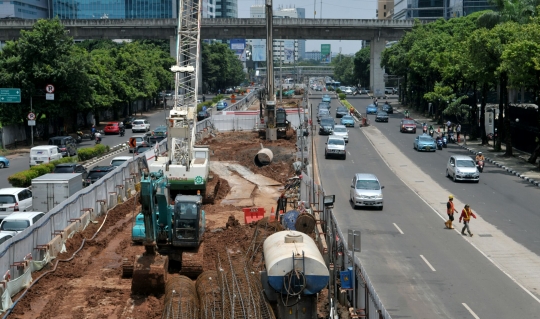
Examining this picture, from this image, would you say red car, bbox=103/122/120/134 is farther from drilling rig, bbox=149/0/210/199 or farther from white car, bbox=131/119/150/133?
drilling rig, bbox=149/0/210/199

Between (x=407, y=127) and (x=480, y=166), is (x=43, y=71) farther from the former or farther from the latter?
(x=480, y=166)

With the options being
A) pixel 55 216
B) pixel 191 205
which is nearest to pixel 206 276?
pixel 191 205

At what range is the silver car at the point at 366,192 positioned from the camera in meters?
35.4

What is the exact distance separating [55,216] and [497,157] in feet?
126

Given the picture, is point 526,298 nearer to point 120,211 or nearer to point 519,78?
point 120,211

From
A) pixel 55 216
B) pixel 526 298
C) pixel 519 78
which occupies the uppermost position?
pixel 519 78

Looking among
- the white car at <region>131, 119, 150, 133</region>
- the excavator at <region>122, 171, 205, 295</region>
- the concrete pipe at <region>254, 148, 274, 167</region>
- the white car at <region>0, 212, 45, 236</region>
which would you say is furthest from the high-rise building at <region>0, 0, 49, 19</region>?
the excavator at <region>122, 171, 205, 295</region>

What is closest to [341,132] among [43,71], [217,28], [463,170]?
[463,170]

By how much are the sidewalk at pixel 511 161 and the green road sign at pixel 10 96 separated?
38188 millimetres

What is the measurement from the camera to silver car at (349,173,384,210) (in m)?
35.4

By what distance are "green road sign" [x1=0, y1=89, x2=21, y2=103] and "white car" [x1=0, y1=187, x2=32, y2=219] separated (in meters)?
30.4

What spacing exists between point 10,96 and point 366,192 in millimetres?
38452

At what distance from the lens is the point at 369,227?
31.8 metres

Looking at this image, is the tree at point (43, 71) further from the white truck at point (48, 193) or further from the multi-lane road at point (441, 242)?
the white truck at point (48, 193)
